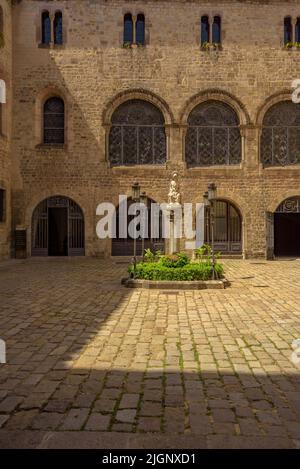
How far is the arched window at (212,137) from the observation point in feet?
65.8

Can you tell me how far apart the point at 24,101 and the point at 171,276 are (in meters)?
13.1

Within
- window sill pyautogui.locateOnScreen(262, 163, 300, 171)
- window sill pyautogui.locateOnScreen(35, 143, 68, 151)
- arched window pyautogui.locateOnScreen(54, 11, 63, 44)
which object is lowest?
window sill pyautogui.locateOnScreen(262, 163, 300, 171)

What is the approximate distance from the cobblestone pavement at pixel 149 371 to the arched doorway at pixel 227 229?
34.9 ft

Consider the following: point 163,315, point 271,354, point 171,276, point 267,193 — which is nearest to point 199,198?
point 267,193

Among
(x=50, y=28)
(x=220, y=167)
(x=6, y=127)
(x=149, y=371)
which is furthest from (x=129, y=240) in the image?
(x=149, y=371)

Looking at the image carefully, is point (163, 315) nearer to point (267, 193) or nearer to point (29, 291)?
point (29, 291)

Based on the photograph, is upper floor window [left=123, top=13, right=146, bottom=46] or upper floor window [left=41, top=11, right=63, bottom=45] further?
upper floor window [left=123, top=13, right=146, bottom=46]

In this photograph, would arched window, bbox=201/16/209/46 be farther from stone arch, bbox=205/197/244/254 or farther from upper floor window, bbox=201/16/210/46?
stone arch, bbox=205/197/244/254

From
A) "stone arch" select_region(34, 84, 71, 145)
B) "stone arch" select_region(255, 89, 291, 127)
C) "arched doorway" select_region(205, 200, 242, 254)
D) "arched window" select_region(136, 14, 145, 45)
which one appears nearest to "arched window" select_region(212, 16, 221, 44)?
"arched window" select_region(136, 14, 145, 45)

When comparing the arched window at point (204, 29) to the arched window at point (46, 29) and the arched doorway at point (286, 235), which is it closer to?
the arched window at point (46, 29)

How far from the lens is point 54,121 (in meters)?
20.0

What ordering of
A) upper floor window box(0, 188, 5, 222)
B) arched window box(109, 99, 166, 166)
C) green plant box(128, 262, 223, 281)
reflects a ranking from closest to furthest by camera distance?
green plant box(128, 262, 223, 281)
upper floor window box(0, 188, 5, 222)
arched window box(109, 99, 166, 166)

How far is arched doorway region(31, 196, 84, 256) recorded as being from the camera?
19.6 meters

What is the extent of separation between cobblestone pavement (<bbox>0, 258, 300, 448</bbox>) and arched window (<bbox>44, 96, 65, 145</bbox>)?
1231 centimetres
